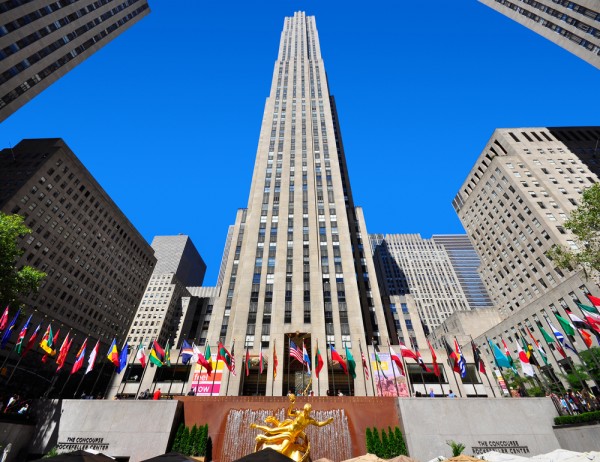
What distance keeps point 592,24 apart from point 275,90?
70.4 m

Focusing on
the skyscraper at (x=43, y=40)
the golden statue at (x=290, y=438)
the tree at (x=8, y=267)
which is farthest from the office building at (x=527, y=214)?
the skyscraper at (x=43, y=40)

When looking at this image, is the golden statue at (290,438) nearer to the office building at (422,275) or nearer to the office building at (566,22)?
the office building at (566,22)

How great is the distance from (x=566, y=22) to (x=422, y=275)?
10874 cm

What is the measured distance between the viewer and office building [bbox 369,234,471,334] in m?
140

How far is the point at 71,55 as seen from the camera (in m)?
68.4

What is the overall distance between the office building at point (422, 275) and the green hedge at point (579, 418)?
109781mm

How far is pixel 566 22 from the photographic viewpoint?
64.9m

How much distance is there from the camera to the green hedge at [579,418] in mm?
21547

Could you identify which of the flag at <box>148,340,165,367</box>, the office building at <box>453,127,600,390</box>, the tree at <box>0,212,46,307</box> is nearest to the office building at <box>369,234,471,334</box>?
the office building at <box>453,127,600,390</box>

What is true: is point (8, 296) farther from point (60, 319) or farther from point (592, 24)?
point (592, 24)

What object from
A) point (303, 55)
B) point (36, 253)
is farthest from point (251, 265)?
point (303, 55)

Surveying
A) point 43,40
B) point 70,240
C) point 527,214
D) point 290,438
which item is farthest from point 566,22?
point 70,240

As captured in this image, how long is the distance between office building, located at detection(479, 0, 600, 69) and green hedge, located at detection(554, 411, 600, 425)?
215 feet

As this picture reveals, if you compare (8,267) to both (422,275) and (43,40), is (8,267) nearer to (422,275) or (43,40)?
(43,40)
